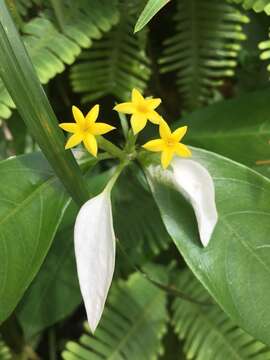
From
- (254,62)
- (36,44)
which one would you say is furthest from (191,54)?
(36,44)

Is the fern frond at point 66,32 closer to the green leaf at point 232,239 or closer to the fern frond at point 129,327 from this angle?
the green leaf at point 232,239

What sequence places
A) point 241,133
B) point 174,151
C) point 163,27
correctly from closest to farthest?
point 174,151, point 241,133, point 163,27

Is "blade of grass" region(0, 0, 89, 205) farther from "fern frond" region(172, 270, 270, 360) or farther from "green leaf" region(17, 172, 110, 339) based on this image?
"fern frond" region(172, 270, 270, 360)

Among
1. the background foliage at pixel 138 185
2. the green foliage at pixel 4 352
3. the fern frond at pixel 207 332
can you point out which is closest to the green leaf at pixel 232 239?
the background foliage at pixel 138 185

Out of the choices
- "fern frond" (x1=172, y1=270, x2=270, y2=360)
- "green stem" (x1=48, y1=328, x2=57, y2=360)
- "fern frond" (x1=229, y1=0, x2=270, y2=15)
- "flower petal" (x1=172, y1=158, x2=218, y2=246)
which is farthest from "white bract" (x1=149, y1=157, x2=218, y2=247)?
"green stem" (x1=48, y1=328, x2=57, y2=360)

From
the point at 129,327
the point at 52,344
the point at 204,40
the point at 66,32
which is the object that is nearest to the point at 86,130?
the point at 66,32

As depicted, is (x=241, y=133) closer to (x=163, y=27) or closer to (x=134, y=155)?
(x=134, y=155)
